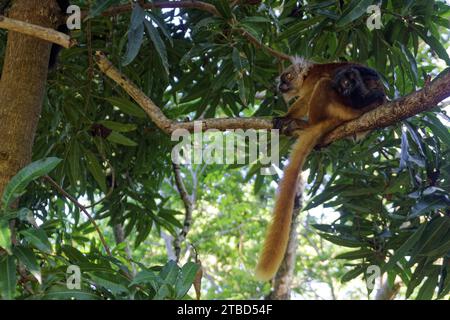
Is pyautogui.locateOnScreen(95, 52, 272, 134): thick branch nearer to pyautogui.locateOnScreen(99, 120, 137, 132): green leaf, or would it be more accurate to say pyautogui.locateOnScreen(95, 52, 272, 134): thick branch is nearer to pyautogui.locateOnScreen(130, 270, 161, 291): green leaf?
pyautogui.locateOnScreen(99, 120, 137, 132): green leaf

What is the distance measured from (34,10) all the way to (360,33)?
2.28 meters

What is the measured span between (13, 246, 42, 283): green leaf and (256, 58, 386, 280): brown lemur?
5.51ft

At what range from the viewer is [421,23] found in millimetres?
4266

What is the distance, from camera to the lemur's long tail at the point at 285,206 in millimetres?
3484

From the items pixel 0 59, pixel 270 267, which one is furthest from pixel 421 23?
pixel 0 59

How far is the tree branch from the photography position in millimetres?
3107

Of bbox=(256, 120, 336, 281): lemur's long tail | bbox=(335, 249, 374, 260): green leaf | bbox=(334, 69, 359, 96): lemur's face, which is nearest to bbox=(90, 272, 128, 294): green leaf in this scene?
bbox=(256, 120, 336, 281): lemur's long tail

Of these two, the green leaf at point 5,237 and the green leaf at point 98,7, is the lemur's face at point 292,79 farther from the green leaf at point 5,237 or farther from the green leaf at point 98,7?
the green leaf at point 5,237

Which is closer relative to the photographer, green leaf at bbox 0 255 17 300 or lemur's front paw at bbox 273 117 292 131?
green leaf at bbox 0 255 17 300

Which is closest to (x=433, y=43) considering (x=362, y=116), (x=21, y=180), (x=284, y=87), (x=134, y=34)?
(x=362, y=116)

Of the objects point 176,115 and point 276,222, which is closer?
point 276,222

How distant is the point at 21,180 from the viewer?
2504 mm
